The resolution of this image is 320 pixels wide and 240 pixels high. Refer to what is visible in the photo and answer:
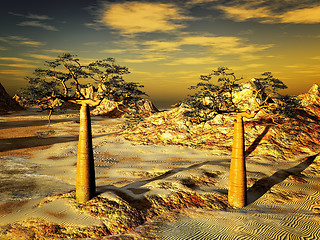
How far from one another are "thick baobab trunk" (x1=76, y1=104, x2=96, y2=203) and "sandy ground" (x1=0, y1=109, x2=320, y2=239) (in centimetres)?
83

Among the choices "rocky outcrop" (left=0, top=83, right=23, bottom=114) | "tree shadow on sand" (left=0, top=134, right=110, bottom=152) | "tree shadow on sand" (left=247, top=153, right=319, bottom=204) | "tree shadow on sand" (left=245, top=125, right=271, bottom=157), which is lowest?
"tree shadow on sand" (left=247, top=153, right=319, bottom=204)

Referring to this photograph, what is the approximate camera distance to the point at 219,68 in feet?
39.3

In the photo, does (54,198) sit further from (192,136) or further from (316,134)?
(316,134)

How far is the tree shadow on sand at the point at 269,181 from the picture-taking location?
1308 centimetres

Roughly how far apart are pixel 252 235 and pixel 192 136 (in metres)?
20.2

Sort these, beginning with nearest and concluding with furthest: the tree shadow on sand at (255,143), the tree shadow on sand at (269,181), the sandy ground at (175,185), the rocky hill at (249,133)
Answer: the sandy ground at (175,185), the tree shadow on sand at (269,181), the tree shadow on sand at (255,143), the rocky hill at (249,133)

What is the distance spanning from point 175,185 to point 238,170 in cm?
379

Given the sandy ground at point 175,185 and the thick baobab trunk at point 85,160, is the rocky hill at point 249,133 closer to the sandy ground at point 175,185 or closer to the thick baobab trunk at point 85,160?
the sandy ground at point 175,185

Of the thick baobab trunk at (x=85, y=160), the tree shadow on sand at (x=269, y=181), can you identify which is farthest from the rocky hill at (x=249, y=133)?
the thick baobab trunk at (x=85, y=160)

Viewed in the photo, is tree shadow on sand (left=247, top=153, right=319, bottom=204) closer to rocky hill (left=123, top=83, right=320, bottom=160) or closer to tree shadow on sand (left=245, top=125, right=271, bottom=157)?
rocky hill (left=123, top=83, right=320, bottom=160)

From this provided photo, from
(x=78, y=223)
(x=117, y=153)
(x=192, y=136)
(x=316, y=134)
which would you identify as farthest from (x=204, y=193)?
(x=316, y=134)

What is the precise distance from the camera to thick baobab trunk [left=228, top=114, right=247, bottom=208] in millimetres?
11047

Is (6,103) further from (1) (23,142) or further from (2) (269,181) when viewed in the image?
(2) (269,181)

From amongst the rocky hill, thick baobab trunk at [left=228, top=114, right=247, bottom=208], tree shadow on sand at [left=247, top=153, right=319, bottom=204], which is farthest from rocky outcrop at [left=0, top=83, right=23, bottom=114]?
thick baobab trunk at [left=228, top=114, right=247, bottom=208]
